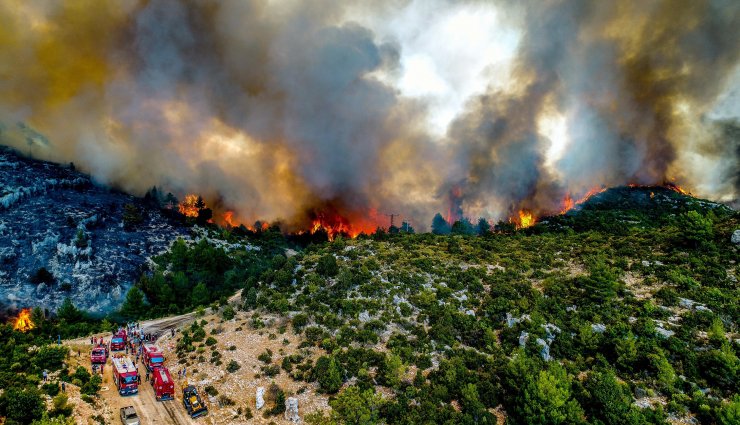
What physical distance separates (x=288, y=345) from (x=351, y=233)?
104 metres

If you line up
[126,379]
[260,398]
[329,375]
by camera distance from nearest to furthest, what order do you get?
[126,379]
[260,398]
[329,375]

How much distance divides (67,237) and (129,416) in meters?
93.6

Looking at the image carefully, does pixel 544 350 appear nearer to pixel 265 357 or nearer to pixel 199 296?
pixel 265 357

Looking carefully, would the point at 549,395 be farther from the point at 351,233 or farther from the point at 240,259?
the point at 351,233

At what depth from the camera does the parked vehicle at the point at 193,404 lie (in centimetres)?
4731

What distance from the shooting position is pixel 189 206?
166750mm

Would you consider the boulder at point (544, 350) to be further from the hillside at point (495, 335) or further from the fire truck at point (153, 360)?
the fire truck at point (153, 360)

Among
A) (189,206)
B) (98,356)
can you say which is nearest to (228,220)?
(189,206)

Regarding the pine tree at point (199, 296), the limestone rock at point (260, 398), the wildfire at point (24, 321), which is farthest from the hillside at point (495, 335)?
the wildfire at point (24, 321)

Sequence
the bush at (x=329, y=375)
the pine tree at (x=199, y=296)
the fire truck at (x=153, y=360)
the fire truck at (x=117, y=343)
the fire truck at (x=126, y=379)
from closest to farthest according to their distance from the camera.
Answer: the fire truck at (x=126, y=379)
the bush at (x=329, y=375)
the fire truck at (x=153, y=360)
the fire truck at (x=117, y=343)
the pine tree at (x=199, y=296)

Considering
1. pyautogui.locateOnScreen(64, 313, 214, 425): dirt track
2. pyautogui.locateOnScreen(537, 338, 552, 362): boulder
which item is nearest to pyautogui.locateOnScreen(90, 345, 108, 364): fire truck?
pyautogui.locateOnScreen(64, 313, 214, 425): dirt track

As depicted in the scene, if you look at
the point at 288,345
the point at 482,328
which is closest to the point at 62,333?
the point at 288,345

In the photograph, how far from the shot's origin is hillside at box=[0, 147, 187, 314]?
9769 centimetres

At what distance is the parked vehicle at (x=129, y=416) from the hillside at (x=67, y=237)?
212ft
